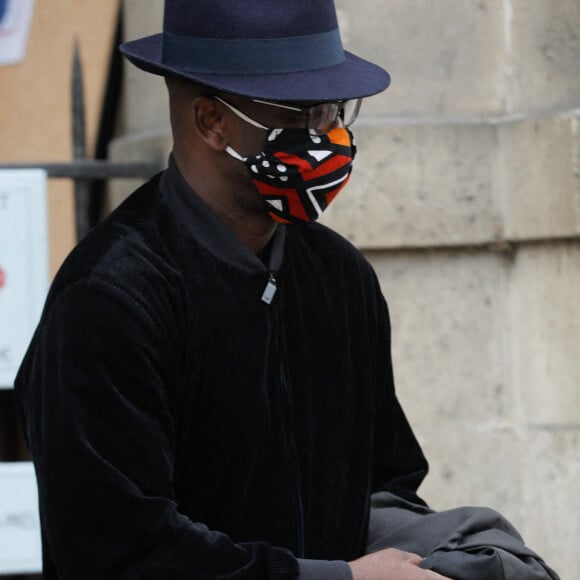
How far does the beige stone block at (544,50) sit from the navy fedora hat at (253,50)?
6.30ft

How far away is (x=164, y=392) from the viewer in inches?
90.6

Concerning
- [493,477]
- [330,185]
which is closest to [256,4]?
[330,185]

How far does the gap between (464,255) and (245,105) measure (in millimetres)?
1997

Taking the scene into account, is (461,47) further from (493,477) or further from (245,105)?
(245,105)

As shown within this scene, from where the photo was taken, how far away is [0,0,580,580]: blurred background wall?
427 cm

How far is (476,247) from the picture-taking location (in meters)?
4.35

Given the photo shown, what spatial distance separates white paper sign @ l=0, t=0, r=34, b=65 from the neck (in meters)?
2.83

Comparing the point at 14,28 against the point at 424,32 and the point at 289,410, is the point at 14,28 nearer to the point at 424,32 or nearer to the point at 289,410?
the point at 424,32

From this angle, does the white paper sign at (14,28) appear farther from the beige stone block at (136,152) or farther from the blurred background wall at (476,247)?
the blurred background wall at (476,247)

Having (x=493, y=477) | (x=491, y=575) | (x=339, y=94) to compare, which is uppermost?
(x=339, y=94)

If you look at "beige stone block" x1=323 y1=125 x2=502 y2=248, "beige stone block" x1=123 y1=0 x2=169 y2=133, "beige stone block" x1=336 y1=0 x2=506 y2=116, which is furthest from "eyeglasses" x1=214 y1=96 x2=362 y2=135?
"beige stone block" x1=123 y1=0 x2=169 y2=133

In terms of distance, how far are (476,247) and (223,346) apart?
207 centimetres

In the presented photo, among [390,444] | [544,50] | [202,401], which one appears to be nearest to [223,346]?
[202,401]

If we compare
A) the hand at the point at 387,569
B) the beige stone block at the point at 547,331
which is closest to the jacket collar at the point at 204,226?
the hand at the point at 387,569
